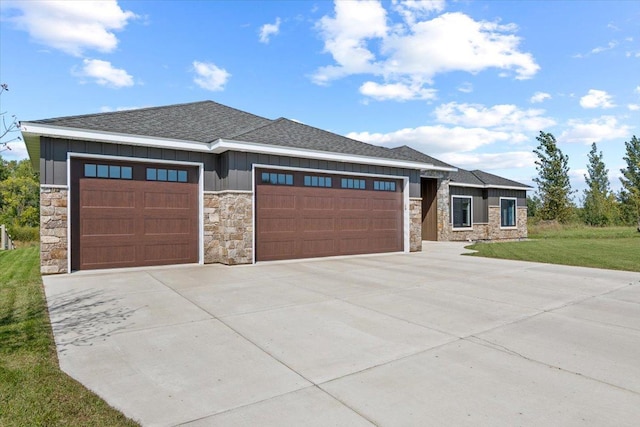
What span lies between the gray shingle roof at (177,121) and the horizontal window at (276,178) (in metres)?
1.71

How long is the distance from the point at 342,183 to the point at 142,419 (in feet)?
35.7

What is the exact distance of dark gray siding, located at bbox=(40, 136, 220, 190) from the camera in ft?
28.7

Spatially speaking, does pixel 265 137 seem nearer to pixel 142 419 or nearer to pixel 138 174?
pixel 138 174

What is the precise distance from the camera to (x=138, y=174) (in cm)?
993

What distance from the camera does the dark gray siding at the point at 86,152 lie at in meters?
8.73

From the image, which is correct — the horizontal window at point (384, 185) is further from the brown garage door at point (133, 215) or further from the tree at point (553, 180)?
the tree at point (553, 180)

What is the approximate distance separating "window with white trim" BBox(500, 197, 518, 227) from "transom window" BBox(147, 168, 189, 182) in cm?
1981

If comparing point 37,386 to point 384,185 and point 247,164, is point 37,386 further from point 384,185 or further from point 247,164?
point 384,185

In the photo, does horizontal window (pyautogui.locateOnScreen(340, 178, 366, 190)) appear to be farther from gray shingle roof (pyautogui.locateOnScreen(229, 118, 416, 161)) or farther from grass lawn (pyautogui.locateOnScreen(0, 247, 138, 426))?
grass lawn (pyautogui.locateOnScreen(0, 247, 138, 426))

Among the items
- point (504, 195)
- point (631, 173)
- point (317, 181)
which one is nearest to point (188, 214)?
point (317, 181)

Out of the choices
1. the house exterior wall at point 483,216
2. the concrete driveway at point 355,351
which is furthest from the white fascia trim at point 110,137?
the house exterior wall at point 483,216

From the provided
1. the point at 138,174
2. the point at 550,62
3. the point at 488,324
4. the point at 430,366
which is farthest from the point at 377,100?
the point at 430,366

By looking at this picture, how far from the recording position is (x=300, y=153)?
11508 mm

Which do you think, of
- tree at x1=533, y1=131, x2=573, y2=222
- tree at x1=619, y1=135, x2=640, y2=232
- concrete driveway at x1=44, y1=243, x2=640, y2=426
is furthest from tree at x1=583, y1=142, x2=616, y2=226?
concrete driveway at x1=44, y1=243, x2=640, y2=426
